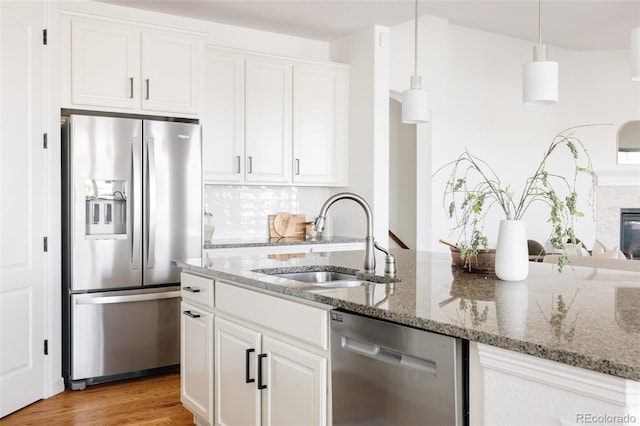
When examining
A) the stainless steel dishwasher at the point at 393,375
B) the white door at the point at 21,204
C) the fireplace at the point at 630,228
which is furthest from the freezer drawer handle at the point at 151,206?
the fireplace at the point at 630,228

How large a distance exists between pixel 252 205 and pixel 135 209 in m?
1.44

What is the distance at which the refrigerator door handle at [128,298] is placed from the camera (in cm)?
381

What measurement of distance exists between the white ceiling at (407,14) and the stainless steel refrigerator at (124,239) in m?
1.11

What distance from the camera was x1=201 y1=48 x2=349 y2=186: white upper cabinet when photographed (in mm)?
4703

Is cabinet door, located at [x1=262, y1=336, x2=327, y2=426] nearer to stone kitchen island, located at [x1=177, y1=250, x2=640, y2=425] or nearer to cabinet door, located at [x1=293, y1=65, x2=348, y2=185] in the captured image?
stone kitchen island, located at [x1=177, y1=250, x2=640, y2=425]

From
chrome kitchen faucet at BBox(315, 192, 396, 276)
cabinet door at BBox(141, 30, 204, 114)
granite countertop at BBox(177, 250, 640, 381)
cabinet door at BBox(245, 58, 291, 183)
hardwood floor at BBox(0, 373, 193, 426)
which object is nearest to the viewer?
granite countertop at BBox(177, 250, 640, 381)

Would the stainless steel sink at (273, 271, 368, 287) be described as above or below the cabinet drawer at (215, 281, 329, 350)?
Result: above

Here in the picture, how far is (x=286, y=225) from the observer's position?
528 cm

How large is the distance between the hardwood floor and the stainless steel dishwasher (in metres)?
1.67

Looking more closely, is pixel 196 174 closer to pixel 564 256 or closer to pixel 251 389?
pixel 251 389

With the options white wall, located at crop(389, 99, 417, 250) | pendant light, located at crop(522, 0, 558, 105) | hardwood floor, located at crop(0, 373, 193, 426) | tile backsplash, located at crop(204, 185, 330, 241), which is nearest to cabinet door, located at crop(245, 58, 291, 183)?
tile backsplash, located at crop(204, 185, 330, 241)

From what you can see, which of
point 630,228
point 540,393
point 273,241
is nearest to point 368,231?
point 540,393

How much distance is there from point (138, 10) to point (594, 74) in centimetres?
548

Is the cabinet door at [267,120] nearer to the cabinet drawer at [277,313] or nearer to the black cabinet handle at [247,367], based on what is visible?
the cabinet drawer at [277,313]
